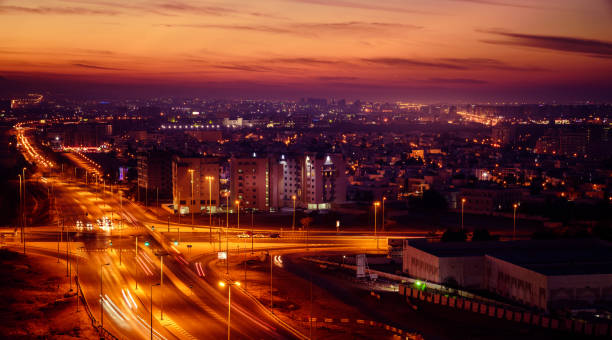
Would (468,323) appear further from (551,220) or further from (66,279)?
(551,220)

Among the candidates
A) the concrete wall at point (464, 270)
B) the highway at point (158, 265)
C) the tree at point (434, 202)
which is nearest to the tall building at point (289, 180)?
the highway at point (158, 265)

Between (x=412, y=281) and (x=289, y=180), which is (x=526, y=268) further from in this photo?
(x=289, y=180)

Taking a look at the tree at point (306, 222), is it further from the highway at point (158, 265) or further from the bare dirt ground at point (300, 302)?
the bare dirt ground at point (300, 302)

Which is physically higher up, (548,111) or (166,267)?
(548,111)

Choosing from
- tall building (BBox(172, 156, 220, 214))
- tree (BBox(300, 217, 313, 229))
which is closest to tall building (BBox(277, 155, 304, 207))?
tall building (BBox(172, 156, 220, 214))

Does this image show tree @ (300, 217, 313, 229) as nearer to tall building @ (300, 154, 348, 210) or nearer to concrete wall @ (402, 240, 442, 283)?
tall building @ (300, 154, 348, 210)

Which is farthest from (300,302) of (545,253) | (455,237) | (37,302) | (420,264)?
(455,237)

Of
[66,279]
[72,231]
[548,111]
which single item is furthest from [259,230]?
[548,111]
